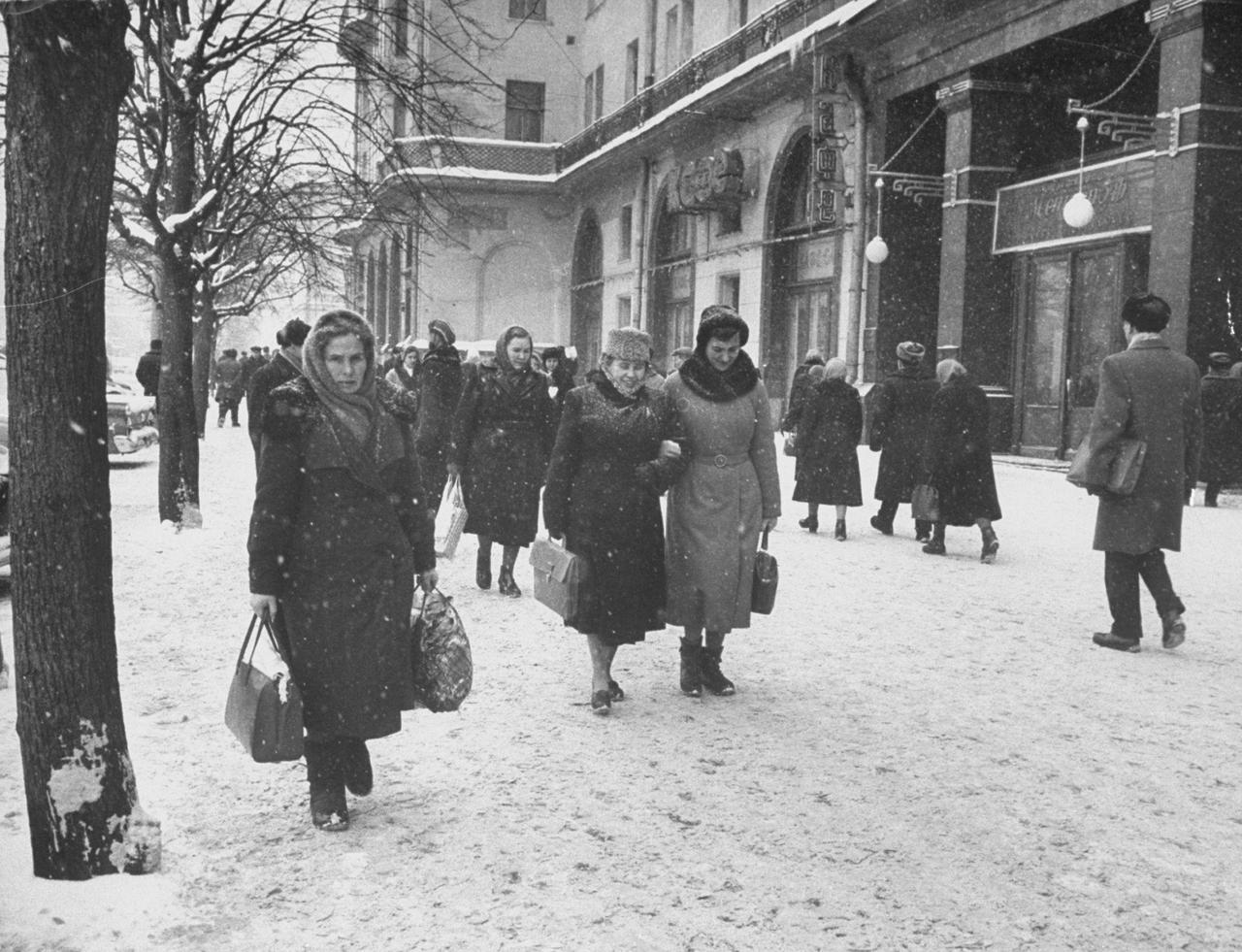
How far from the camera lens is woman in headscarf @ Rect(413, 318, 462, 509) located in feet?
36.3

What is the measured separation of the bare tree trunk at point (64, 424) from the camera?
3611 millimetres

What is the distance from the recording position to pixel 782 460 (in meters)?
20.9

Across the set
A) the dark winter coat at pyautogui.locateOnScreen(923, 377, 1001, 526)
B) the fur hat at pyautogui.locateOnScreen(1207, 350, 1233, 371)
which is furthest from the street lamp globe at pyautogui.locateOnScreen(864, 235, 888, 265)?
the dark winter coat at pyautogui.locateOnScreen(923, 377, 1001, 526)

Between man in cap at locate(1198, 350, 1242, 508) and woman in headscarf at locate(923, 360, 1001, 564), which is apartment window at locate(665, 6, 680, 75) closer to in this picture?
man in cap at locate(1198, 350, 1242, 508)

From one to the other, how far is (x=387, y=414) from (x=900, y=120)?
19.6m

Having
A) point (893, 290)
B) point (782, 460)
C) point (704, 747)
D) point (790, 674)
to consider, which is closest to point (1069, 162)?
point (893, 290)

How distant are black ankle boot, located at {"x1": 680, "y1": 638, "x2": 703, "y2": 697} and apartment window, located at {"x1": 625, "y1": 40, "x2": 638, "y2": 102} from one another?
103 ft

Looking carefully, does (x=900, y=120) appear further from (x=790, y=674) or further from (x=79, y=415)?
(x=79, y=415)

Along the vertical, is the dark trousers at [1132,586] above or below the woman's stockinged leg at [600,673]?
above

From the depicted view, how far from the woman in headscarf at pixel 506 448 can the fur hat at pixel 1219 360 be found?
28.8 ft

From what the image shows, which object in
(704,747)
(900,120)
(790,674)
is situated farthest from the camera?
(900,120)

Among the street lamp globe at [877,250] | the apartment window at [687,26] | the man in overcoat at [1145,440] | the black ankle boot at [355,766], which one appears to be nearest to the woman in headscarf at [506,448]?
the man in overcoat at [1145,440]

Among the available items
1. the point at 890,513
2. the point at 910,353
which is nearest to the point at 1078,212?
the point at 910,353

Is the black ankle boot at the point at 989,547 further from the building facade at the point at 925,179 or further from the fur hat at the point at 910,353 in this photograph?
the building facade at the point at 925,179
